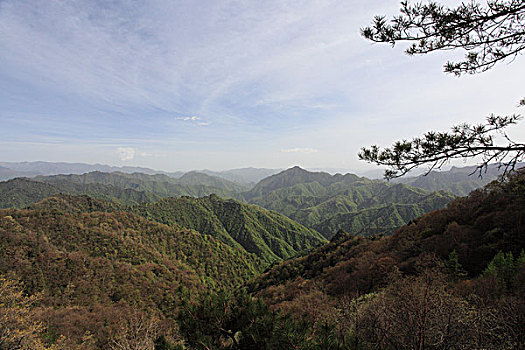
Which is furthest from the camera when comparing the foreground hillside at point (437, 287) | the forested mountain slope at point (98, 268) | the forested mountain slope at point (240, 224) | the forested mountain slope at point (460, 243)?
the forested mountain slope at point (240, 224)

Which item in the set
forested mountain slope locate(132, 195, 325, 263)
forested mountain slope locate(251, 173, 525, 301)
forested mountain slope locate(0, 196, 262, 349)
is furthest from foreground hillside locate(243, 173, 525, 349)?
forested mountain slope locate(132, 195, 325, 263)

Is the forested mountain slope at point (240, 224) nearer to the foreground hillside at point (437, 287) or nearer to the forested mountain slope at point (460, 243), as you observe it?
the foreground hillside at point (437, 287)

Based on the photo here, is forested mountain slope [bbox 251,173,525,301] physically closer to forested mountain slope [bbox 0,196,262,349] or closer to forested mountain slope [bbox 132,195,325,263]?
forested mountain slope [bbox 0,196,262,349]

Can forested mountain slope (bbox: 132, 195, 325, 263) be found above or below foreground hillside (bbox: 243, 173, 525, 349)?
below

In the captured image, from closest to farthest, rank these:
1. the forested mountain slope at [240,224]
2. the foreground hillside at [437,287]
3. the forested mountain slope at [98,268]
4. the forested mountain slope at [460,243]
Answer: the foreground hillside at [437,287], the forested mountain slope at [460,243], the forested mountain slope at [98,268], the forested mountain slope at [240,224]

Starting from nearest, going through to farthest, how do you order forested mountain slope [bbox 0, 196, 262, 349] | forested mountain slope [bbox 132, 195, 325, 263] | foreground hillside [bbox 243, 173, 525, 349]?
Result: foreground hillside [bbox 243, 173, 525, 349] < forested mountain slope [bbox 0, 196, 262, 349] < forested mountain slope [bbox 132, 195, 325, 263]

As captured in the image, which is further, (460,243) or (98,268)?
(98,268)

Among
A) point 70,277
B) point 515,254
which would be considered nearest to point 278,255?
point 70,277

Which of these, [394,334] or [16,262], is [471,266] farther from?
[16,262]

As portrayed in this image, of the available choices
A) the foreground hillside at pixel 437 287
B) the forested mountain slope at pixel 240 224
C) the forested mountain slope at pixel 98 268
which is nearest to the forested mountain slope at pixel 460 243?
the foreground hillside at pixel 437 287

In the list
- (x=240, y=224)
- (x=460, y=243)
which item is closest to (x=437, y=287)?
(x=460, y=243)

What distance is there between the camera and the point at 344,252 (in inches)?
1778

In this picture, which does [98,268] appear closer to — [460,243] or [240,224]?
[460,243]

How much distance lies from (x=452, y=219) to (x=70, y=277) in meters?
67.5
